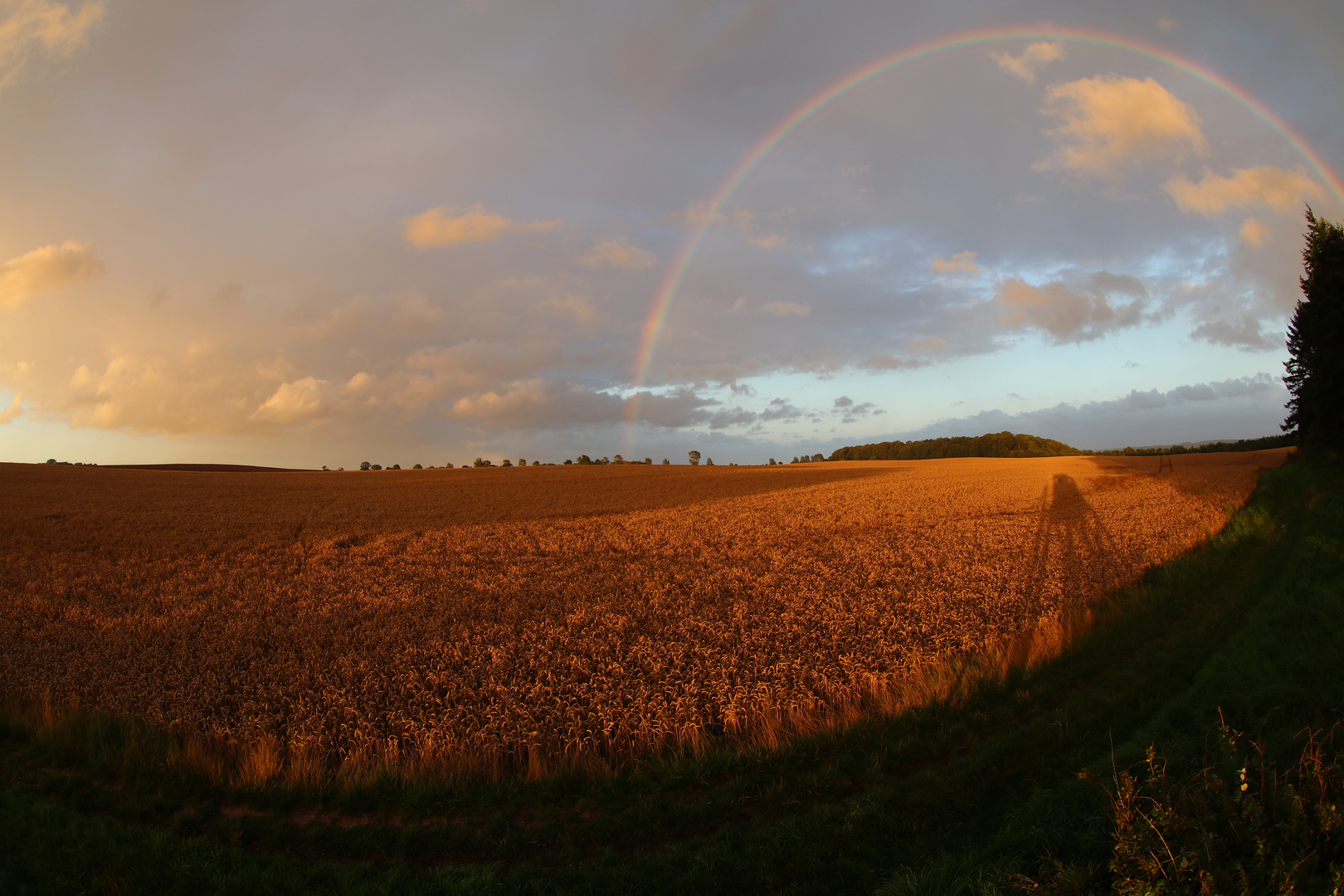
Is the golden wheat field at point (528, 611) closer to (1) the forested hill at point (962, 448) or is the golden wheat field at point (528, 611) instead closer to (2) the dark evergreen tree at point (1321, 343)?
(2) the dark evergreen tree at point (1321, 343)

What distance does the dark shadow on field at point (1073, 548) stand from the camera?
1410 cm

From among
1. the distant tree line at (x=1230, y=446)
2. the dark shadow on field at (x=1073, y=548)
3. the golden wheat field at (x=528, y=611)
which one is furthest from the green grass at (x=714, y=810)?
the distant tree line at (x=1230, y=446)

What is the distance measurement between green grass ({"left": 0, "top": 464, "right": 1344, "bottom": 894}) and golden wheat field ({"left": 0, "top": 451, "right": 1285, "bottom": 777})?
0.60 metres

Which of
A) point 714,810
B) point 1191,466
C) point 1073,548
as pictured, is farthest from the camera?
point 1191,466

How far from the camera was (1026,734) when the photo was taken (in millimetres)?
7105

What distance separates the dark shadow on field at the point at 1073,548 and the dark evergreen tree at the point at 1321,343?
19987 mm

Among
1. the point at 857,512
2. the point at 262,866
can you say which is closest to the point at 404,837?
the point at 262,866

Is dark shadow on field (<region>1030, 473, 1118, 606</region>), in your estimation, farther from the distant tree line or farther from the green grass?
the distant tree line

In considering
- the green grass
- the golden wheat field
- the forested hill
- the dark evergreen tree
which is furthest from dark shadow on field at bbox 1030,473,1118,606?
the forested hill

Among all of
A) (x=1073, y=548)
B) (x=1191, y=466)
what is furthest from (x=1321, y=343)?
(x=1073, y=548)

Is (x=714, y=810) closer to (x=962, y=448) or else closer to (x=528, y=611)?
(x=528, y=611)

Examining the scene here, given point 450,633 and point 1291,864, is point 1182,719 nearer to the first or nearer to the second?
point 1291,864

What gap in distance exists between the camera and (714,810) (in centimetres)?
589

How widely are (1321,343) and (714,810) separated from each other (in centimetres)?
5128
